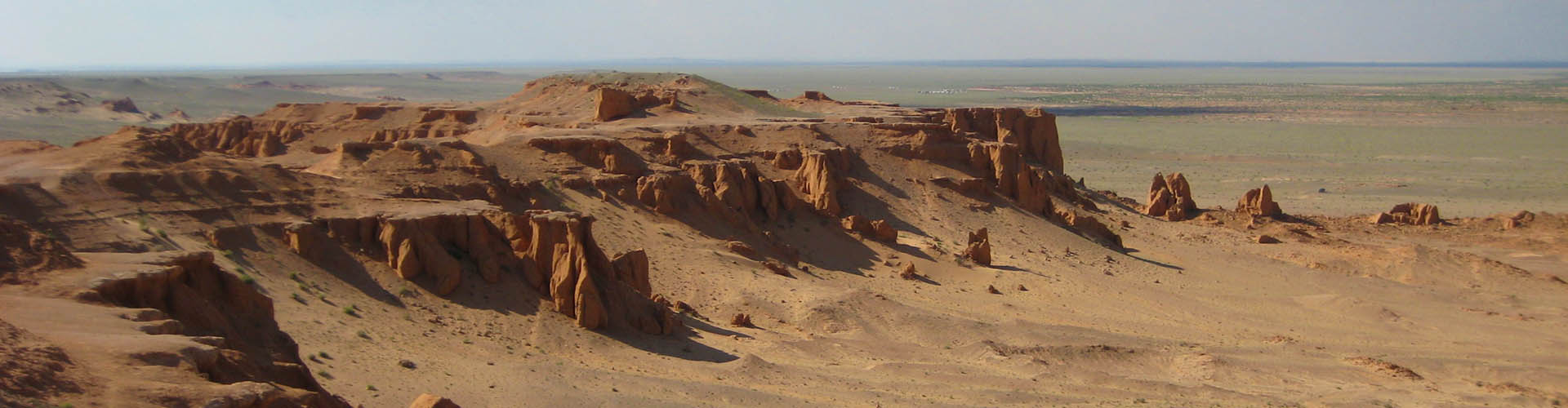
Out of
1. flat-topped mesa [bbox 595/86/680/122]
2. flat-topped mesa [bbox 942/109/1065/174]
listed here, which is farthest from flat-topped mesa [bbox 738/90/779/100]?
flat-topped mesa [bbox 942/109/1065/174]

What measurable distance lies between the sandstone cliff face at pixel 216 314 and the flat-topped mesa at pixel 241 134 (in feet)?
95.1

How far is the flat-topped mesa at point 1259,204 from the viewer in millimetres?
41938

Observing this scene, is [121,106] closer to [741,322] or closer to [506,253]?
[506,253]

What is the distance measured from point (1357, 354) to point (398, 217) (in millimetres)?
17179

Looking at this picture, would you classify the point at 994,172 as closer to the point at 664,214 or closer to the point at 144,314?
the point at 664,214

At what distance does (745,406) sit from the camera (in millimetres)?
15305

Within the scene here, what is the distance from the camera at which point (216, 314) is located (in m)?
11.8

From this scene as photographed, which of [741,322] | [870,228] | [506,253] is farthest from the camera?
[870,228]

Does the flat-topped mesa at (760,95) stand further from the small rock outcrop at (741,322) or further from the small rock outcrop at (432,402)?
the small rock outcrop at (432,402)

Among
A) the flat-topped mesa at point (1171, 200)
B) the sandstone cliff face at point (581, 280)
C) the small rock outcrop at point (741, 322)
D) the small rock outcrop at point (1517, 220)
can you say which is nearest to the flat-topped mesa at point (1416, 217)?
the small rock outcrop at point (1517, 220)

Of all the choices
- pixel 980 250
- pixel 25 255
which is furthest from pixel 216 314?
pixel 980 250

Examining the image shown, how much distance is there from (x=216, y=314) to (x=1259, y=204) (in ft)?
123

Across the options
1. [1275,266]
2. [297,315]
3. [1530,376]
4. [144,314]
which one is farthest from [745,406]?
[1275,266]

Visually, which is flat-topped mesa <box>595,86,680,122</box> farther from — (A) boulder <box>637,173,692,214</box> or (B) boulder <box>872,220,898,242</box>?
(B) boulder <box>872,220,898,242</box>
